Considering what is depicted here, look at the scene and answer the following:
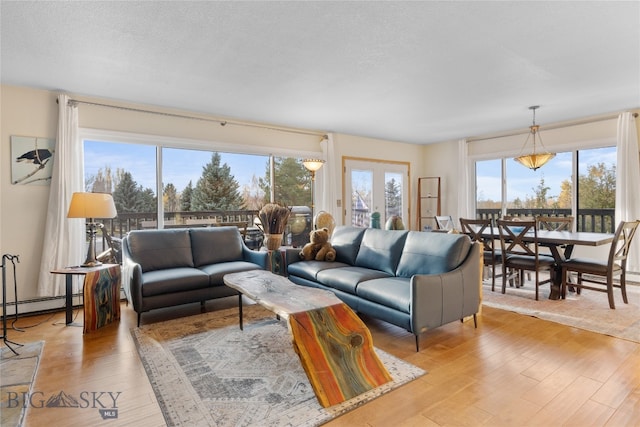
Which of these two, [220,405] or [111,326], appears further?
[111,326]

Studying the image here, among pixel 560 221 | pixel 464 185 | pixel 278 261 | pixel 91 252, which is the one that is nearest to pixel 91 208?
pixel 91 252

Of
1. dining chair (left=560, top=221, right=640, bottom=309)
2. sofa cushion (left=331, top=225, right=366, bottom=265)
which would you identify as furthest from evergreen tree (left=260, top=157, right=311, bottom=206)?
dining chair (left=560, top=221, right=640, bottom=309)

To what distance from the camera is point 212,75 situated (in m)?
3.40

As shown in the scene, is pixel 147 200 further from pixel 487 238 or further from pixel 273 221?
pixel 487 238

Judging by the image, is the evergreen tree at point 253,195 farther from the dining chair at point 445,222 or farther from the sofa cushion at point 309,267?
the dining chair at point 445,222

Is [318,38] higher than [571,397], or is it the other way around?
[318,38]

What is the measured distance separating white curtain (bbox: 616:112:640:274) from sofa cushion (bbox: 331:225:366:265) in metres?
3.73

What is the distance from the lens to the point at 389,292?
284 centimetres

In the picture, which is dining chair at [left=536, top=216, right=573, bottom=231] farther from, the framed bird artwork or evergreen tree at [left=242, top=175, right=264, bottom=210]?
the framed bird artwork

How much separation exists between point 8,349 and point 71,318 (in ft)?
2.10

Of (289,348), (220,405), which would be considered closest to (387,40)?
(289,348)

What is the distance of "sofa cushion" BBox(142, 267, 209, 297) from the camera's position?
328 centimetres

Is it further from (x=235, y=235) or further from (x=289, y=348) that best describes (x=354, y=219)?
(x=289, y=348)

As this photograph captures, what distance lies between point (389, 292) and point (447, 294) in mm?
466
